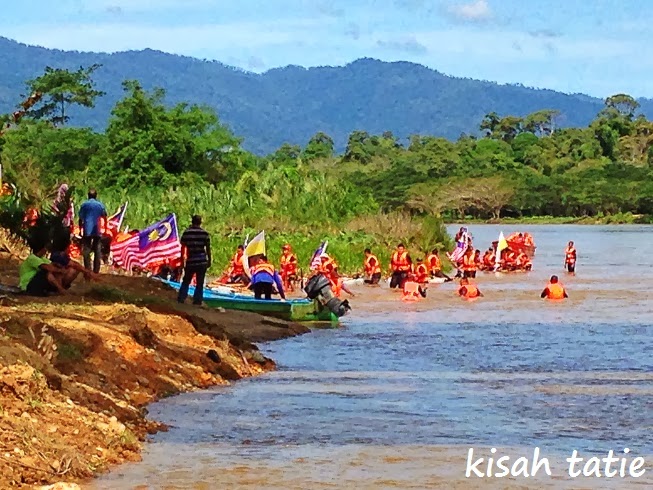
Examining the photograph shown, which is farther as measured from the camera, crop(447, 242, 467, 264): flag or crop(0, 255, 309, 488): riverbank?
crop(447, 242, 467, 264): flag

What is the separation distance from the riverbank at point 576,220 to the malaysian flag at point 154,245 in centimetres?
8892

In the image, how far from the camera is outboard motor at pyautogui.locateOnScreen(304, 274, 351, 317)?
78.0 ft

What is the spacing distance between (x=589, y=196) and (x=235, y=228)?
257ft

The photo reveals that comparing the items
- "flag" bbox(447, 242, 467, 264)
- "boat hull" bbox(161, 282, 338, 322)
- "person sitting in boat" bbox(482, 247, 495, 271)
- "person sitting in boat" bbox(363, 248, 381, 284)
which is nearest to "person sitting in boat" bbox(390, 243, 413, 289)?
"person sitting in boat" bbox(363, 248, 381, 284)

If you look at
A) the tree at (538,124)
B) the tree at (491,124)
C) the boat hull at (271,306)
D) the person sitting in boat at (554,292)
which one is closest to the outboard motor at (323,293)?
the boat hull at (271,306)

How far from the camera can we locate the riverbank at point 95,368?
34.0 feet

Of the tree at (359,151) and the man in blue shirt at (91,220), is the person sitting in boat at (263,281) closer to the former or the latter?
the man in blue shirt at (91,220)

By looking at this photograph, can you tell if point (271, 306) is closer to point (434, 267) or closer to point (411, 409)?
point (411, 409)

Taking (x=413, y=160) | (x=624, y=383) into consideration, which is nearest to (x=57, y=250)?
(x=624, y=383)

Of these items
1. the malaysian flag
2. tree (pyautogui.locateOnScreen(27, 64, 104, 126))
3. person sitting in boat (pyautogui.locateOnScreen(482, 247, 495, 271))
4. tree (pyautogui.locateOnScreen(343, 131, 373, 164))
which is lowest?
person sitting in boat (pyautogui.locateOnScreen(482, 247, 495, 271))

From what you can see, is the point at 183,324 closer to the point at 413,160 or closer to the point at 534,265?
the point at 534,265

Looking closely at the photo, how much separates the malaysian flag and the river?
3.78 metres

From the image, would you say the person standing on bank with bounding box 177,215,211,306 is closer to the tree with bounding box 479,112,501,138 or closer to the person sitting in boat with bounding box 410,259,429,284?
the person sitting in boat with bounding box 410,259,429,284

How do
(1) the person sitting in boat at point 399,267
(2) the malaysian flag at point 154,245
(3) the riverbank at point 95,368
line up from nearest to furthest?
1. (3) the riverbank at point 95,368
2. (2) the malaysian flag at point 154,245
3. (1) the person sitting in boat at point 399,267
